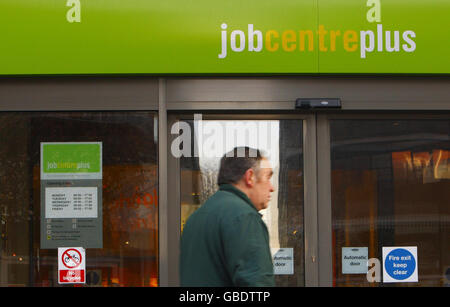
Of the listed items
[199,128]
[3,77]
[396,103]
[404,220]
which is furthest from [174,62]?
[404,220]

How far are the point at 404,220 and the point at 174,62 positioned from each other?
2437mm

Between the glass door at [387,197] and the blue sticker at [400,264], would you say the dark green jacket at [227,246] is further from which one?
the blue sticker at [400,264]

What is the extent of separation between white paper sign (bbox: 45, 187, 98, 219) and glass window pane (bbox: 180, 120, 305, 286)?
30.9 inches

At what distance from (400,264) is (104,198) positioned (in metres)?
2.66

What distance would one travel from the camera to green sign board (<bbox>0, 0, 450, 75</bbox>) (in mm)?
4773

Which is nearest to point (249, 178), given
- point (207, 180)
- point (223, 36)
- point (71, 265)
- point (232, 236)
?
point (232, 236)

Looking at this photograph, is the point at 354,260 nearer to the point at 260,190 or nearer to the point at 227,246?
the point at 260,190

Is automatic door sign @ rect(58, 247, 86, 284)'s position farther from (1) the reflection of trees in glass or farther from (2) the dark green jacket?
(2) the dark green jacket

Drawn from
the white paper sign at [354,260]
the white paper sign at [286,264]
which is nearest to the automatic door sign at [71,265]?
the white paper sign at [286,264]

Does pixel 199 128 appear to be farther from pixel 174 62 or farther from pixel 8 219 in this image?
pixel 8 219

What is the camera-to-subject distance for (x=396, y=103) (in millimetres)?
4910

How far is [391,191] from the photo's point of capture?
505 centimetres

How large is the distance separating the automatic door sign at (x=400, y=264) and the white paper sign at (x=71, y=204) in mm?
2590

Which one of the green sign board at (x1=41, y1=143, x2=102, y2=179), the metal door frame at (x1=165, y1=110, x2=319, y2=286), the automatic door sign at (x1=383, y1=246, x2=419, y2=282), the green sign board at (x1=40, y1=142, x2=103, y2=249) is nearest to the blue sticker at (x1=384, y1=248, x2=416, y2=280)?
the automatic door sign at (x1=383, y1=246, x2=419, y2=282)
